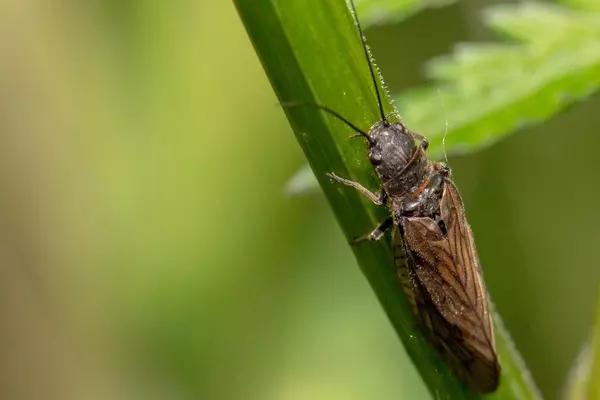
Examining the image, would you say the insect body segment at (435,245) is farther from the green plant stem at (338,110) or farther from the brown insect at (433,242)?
the green plant stem at (338,110)

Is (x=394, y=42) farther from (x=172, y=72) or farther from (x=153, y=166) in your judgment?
(x=153, y=166)

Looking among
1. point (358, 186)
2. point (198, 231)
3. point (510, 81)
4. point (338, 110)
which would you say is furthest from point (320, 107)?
point (198, 231)

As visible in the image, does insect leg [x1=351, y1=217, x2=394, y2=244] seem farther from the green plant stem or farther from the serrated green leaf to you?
the serrated green leaf

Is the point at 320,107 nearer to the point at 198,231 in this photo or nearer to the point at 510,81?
the point at 510,81

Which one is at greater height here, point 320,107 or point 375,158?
point 320,107

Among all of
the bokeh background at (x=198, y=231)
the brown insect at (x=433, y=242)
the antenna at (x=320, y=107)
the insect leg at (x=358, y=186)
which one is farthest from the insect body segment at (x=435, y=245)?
the bokeh background at (x=198, y=231)

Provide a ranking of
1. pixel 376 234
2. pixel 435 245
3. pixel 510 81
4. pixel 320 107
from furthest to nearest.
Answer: pixel 435 245 < pixel 510 81 < pixel 376 234 < pixel 320 107

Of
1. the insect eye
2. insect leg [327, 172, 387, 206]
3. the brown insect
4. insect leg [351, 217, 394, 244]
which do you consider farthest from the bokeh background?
insect leg [327, 172, 387, 206]
